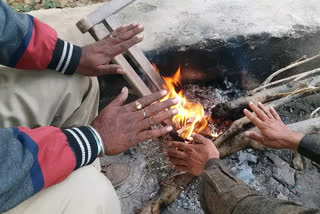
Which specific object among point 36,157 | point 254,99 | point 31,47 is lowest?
point 254,99

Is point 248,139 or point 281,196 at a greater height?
point 248,139

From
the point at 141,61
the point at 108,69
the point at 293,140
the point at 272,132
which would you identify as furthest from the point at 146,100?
the point at 293,140

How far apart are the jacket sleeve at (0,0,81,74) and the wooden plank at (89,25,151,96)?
1.21 ft

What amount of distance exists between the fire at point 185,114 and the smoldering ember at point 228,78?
2.5 inches

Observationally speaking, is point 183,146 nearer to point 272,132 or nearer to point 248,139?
point 248,139

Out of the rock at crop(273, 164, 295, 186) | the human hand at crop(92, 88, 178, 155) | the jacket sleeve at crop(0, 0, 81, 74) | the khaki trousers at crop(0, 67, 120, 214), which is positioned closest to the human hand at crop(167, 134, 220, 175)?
the human hand at crop(92, 88, 178, 155)

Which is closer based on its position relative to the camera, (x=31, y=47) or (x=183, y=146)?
(x=31, y=47)

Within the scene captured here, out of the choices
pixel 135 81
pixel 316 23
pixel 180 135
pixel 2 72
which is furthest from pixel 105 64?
pixel 316 23

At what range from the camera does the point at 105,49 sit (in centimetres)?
205

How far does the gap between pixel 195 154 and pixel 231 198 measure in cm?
53

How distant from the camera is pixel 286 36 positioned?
2.71 m

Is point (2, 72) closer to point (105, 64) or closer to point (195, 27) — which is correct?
point (105, 64)

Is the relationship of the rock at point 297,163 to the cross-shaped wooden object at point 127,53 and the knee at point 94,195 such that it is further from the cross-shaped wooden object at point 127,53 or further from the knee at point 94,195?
the knee at point 94,195

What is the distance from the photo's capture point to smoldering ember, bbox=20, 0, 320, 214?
92.8 inches
